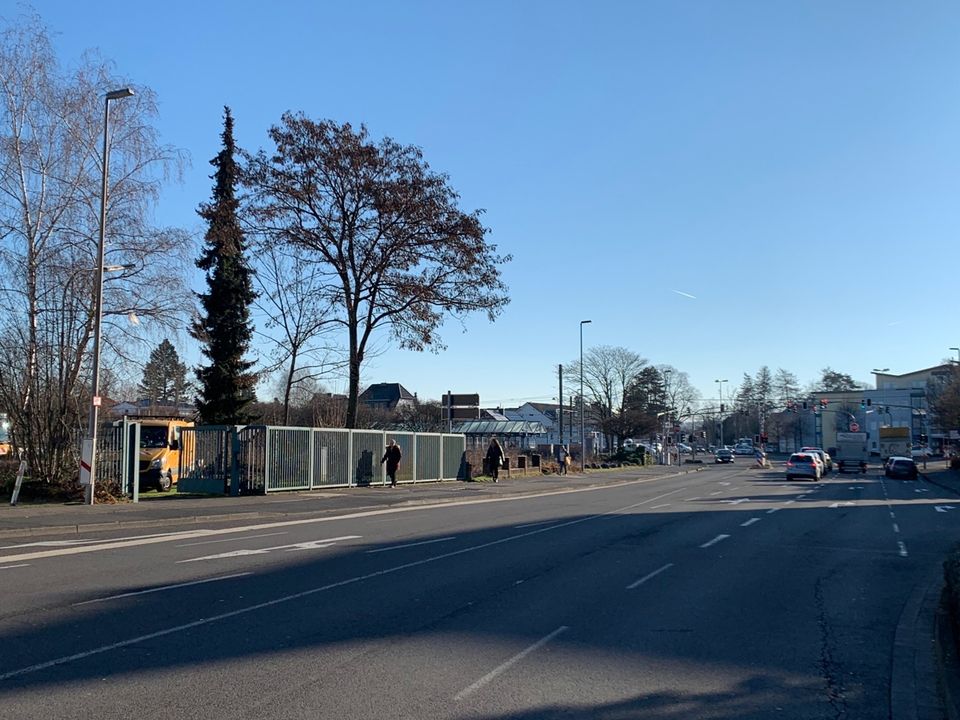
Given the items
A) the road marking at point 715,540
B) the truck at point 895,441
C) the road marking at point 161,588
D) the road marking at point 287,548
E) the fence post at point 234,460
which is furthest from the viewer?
the truck at point 895,441

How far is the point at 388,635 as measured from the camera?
8.61m

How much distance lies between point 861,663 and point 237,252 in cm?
3917

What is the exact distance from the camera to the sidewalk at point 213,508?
61.2ft

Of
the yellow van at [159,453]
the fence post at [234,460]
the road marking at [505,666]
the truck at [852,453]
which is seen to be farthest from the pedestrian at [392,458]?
the truck at [852,453]

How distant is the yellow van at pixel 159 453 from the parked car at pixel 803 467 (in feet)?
114

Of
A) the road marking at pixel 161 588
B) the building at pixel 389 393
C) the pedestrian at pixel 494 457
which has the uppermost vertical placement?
the building at pixel 389 393

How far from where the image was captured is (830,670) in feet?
25.1

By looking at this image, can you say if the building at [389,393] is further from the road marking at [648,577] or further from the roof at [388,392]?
the road marking at [648,577]

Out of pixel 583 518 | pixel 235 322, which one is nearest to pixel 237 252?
pixel 235 322

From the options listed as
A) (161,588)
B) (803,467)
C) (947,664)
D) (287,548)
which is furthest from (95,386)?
(803,467)

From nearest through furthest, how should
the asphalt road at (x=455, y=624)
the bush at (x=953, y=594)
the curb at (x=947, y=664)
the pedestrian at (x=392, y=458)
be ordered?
the curb at (x=947, y=664) < the asphalt road at (x=455, y=624) < the bush at (x=953, y=594) < the pedestrian at (x=392, y=458)

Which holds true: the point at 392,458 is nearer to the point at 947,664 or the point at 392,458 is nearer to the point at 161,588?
the point at 161,588

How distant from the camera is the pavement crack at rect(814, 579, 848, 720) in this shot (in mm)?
6637

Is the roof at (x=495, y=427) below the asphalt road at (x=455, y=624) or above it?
above
